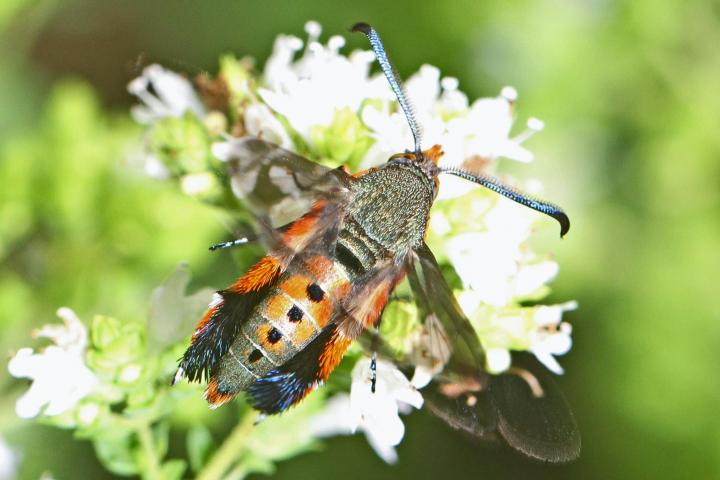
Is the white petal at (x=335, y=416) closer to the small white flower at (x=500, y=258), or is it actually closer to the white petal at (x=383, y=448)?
the white petal at (x=383, y=448)

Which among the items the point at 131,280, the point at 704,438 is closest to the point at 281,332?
the point at 131,280

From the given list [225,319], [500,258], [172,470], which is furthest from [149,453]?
[500,258]

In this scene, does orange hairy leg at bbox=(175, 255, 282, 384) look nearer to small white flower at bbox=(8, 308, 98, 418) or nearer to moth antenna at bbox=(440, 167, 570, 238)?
small white flower at bbox=(8, 308, 98, 418)

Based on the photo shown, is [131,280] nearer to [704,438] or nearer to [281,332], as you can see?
[281,332]

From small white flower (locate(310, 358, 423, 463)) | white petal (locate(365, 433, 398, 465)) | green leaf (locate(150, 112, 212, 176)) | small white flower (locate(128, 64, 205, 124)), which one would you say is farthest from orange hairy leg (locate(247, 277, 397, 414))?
small white flower (locate(128, 64, 205, 124))

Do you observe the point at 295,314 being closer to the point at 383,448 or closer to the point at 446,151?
the point at 446,151
